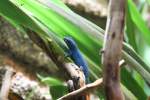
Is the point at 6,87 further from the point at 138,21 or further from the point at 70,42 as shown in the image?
the point at 138,21

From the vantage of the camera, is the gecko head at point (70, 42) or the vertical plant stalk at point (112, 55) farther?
the gecko head at point (70, 42)

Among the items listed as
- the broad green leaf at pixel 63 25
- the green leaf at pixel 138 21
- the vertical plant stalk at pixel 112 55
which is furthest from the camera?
the green leaf at pixel 138 21

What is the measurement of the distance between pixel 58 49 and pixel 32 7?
0.30 ft

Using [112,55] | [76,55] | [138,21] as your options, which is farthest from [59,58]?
[138,21]

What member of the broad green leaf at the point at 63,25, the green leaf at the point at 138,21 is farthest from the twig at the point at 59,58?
the green leaf at the point at 138,21

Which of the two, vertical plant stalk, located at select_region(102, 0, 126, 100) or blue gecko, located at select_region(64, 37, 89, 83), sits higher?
vertical plant stalk, located at select_region(102, 0, 126, 100)

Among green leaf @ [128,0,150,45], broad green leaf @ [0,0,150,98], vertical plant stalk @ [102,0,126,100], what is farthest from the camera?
green leaf @ [128,0,150,45]

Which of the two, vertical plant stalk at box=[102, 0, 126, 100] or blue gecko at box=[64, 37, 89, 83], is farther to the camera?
blue gecko at box=[64, 37, 89, 83]

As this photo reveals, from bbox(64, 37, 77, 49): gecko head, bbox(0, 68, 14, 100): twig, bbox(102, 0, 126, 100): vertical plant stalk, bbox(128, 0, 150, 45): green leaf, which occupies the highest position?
bbox(102, 0, 126, 100): vertical plant stalk

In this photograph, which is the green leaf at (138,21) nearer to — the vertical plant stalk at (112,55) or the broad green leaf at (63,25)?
the broad green leaf at (63,25)

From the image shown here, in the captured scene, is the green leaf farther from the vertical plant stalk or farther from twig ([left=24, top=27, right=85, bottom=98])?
the vertical plant stalk

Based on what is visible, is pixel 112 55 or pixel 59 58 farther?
pixel 59 58

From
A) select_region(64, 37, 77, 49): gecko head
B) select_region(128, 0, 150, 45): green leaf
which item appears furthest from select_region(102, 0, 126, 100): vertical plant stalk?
select_region(128, 0, 150, 45): green leaf

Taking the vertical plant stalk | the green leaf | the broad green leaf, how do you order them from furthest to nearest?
1. the green leaf
2. the broad green leaf
3. the vertical plant stalk
